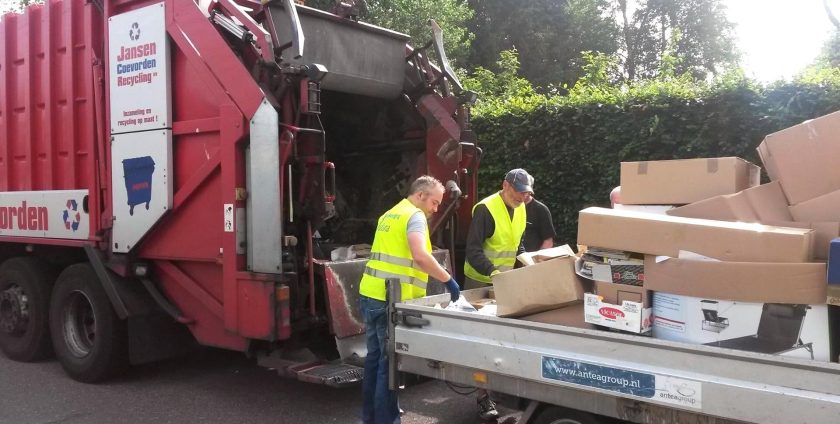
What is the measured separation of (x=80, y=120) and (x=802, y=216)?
4622mm

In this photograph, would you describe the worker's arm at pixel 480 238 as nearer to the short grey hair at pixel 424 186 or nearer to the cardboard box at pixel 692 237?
the short grey hair at pixel 424 186

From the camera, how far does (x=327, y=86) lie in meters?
4.82

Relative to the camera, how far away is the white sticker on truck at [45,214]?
5.07 metres

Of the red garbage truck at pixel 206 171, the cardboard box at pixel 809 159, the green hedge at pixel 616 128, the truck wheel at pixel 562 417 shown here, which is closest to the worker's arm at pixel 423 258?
the red garbage truck at pixel 206 171

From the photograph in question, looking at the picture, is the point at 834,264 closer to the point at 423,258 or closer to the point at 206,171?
the point at 423,258

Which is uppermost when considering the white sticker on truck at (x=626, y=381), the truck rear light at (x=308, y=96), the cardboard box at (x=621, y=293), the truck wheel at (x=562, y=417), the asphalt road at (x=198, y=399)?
the truck rear light at (x=308, y=96)

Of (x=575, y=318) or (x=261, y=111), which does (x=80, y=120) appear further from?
(x=575, y=318)

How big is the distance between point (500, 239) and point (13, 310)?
4054 millimetres

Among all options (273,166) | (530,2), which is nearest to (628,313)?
(273,166)

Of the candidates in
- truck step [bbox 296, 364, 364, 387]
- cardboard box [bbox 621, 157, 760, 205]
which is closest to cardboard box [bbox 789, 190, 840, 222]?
cardboard box [bbox 621, 157, 760, 205]

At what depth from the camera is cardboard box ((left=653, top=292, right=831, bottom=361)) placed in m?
2.23

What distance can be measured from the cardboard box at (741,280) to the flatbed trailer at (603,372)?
22cm

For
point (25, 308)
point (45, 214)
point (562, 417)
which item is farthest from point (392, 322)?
point (25, 308)

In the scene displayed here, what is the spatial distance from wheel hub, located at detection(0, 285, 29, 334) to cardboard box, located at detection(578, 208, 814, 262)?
15.7 feet
